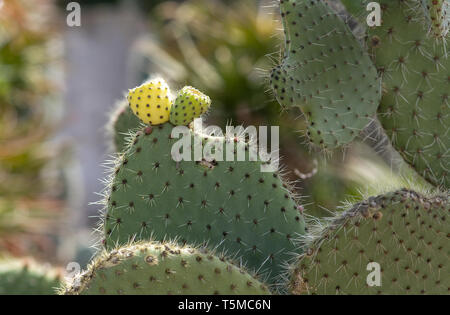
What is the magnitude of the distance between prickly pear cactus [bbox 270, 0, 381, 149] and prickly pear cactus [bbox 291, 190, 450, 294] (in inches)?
17.0

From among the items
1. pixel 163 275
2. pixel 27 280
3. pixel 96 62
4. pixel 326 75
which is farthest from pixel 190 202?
pixel 96 62

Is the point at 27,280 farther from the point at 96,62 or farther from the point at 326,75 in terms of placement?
the point at 96,62

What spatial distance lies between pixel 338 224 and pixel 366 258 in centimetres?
10

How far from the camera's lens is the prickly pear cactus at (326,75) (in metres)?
1.96

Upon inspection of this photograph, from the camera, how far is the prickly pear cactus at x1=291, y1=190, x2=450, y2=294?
1569 millimetres

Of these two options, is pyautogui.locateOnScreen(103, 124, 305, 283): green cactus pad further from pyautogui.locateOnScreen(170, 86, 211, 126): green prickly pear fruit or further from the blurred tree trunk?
the blurred tree trunk

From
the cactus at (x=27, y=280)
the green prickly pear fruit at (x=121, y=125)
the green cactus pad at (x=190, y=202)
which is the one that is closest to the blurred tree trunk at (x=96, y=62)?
the cactus at (x=27, y=280)

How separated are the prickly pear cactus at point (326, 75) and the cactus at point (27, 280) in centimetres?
118

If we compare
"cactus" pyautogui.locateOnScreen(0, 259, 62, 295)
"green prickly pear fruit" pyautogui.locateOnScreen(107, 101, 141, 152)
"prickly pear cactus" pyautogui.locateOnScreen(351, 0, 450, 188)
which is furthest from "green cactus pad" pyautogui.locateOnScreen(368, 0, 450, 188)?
"cactus" pyautogui.locateOnScreen(0, 259, 62, 295)

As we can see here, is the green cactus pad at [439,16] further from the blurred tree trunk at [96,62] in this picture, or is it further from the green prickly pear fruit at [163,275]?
the blurred tree trunk at [96,62]

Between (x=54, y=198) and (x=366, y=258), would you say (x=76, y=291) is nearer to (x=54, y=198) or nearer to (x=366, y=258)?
(x=366, y=258)

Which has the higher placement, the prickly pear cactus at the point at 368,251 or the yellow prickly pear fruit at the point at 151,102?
the yellow prickly pear fruit at the point at 151,102

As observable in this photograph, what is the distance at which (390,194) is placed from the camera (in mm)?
1605

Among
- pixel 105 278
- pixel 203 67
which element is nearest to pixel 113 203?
pixel 105 278
